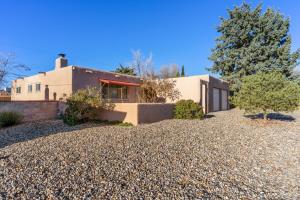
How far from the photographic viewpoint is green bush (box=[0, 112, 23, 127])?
11578 mm

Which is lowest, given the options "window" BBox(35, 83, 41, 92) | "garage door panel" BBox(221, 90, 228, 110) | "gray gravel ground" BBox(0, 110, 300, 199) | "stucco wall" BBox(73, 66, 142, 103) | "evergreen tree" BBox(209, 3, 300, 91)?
"gray gravel ground" BBox(0, 110, 300, 199)

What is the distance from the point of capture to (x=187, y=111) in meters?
14.9

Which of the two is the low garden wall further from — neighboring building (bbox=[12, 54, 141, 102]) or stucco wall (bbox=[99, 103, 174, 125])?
neighboring building (bbox=[12, 54, 141, 102])

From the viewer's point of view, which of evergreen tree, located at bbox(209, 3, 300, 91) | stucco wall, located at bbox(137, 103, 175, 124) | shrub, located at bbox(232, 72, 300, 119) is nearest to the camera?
shrub, located at bbox(232, 72, 300, 119)

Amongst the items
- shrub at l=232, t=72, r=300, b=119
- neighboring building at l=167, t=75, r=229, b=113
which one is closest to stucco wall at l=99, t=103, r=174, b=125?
shrub at l=232, t=72, r=300, b=119

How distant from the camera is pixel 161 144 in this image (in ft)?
24.6

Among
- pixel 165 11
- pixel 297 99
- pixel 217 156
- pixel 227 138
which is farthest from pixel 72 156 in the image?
pixel 165 11

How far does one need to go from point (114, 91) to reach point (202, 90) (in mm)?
9782

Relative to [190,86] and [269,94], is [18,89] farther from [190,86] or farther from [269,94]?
[269,94]

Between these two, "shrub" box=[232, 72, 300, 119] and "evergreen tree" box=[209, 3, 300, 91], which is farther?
"evergreen tree" box=[209, 3, 300, 91]

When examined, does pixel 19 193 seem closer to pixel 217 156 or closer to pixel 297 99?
pixel 217 156

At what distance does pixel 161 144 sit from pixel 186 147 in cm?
97

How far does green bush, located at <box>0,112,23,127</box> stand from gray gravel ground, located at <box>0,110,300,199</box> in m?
4.31

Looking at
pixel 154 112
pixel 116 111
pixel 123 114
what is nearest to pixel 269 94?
pixel 154 112
